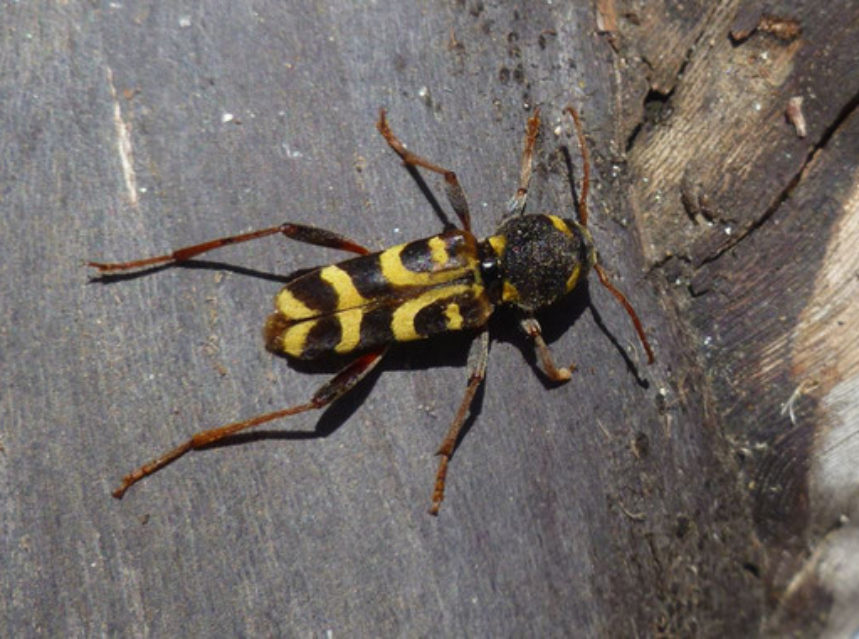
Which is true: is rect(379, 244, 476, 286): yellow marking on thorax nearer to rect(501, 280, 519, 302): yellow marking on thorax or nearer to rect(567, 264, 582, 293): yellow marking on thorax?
rect(501, 280, 519, 302): yellow marking on thorax

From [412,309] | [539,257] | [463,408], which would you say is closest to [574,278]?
[539,257]

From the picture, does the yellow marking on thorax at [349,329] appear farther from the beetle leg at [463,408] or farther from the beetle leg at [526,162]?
the beetle leg at [526,162]

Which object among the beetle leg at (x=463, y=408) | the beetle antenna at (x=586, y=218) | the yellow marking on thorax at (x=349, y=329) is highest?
the beetle antenna at (x=586, y=218)

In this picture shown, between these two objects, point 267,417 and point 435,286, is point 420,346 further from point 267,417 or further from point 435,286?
point 267,417

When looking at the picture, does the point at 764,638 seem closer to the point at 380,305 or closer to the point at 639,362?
the point at 639,362

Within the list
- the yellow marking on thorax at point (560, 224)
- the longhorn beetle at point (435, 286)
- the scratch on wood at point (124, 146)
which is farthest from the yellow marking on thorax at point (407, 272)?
the scratch on wood at point (124, 146)

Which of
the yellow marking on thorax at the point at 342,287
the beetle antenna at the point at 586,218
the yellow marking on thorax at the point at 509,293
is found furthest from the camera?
the yellow marking on thorax at the point at 509,293

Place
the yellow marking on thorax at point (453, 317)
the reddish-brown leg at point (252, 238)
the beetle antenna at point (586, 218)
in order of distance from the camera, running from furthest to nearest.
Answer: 1. the yellow marking on thorax at point (453, 317)
2. the beetle antenna at point (586, 218)
3. the reddish-brown leg at point (252, 238)
